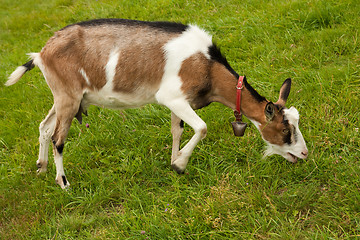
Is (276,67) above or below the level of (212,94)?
below

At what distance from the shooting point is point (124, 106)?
4.48 m

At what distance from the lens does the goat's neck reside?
13.5 feet

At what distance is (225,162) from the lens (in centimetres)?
446

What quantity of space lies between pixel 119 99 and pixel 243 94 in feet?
4.38

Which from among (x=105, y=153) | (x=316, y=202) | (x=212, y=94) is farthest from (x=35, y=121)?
(x=316, y=202)

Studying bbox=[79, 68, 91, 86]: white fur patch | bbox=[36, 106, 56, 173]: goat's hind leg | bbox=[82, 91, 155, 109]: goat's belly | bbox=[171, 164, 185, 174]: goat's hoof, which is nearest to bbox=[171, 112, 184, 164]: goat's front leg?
bbox=[171, 164, 185, 174]: goat's hoof

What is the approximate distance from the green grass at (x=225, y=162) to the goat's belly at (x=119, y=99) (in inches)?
27.7

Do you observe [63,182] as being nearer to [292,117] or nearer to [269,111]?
[269,111]

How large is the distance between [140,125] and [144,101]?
39.7 inches

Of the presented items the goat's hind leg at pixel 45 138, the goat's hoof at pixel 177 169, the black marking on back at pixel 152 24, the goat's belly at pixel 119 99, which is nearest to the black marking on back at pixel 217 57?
the black marking on back at pixel 152 24

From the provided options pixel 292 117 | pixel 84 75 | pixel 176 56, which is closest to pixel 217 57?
pixel 176 56

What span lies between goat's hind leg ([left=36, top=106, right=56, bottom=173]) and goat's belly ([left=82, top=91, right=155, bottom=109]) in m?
0.65

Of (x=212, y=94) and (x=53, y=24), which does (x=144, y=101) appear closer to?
(x=212, y=94)

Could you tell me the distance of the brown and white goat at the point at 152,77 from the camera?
4.09 meters
